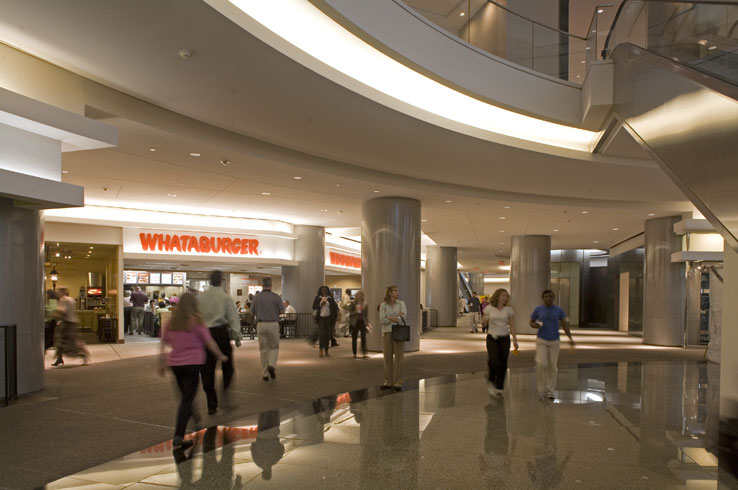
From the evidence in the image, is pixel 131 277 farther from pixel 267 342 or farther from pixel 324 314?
pixel 267 342

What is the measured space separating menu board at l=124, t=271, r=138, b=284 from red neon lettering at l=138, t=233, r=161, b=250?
291 inches

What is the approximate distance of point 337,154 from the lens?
11.5 metres

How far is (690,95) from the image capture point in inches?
244

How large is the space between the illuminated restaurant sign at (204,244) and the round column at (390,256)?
20.2ft

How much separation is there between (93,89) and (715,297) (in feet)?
53.1

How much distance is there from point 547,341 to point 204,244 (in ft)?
45.1

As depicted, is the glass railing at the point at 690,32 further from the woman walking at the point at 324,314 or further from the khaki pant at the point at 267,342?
the woman walking at the point at 324,314

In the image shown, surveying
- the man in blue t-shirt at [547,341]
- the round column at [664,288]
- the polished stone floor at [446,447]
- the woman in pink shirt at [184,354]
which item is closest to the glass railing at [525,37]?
the man in blue t-shirt at [547,341]

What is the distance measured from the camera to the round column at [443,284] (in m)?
29.0

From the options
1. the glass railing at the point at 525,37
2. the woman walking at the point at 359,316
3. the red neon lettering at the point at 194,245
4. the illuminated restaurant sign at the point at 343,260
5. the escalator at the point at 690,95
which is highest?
the glass railing at the point at 525,37

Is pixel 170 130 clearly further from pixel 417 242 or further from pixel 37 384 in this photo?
pixel 417 242

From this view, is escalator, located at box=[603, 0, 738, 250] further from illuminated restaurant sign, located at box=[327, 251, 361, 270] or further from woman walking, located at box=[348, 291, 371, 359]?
illuminated restaurant sign, located at box=[327, 251, 361, 270]

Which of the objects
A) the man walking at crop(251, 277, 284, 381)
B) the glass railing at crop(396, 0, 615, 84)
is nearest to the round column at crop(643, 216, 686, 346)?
the glass railing at crop(396, 0, 615, 84)

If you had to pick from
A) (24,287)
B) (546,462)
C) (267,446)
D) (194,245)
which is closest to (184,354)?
(267,446)
